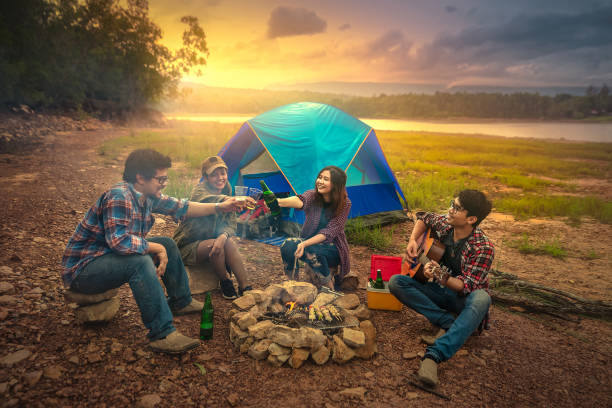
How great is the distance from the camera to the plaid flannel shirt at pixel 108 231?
254 centimetres

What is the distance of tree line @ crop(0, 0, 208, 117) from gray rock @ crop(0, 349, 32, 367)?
20.7m

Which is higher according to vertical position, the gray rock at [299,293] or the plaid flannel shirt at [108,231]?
the plaid flannel shirt at [108,231]

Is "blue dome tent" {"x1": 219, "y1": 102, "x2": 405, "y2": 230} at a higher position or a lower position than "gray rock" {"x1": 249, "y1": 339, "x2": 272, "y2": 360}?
higher

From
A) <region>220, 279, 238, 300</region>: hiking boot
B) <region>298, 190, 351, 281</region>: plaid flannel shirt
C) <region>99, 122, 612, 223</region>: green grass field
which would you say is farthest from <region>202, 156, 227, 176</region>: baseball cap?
<region>99, 122, 612, 223</region>: green grass field

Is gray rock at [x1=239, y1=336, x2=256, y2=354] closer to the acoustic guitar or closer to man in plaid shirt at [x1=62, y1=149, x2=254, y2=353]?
man in plaid shirt at [x1=62, y1=149, x2=254, y2=353]

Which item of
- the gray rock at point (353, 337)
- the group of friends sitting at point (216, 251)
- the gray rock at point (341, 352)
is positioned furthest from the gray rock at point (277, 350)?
the group of friends sitting at point (216, 251)

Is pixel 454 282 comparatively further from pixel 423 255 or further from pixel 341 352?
Answer: pixel 341 352

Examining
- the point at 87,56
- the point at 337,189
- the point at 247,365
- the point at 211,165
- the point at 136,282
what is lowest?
the point at 247,365

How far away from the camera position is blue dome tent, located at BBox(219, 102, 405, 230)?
6086 millimetres

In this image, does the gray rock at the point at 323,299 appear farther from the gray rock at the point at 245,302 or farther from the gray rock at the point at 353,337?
the gray rock at the point at 245,302

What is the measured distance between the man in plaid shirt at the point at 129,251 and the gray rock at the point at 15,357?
508 millimetres

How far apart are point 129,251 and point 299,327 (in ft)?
4.82

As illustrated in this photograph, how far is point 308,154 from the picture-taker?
6125 mm

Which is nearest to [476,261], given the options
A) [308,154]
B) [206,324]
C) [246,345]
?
[246,345]
